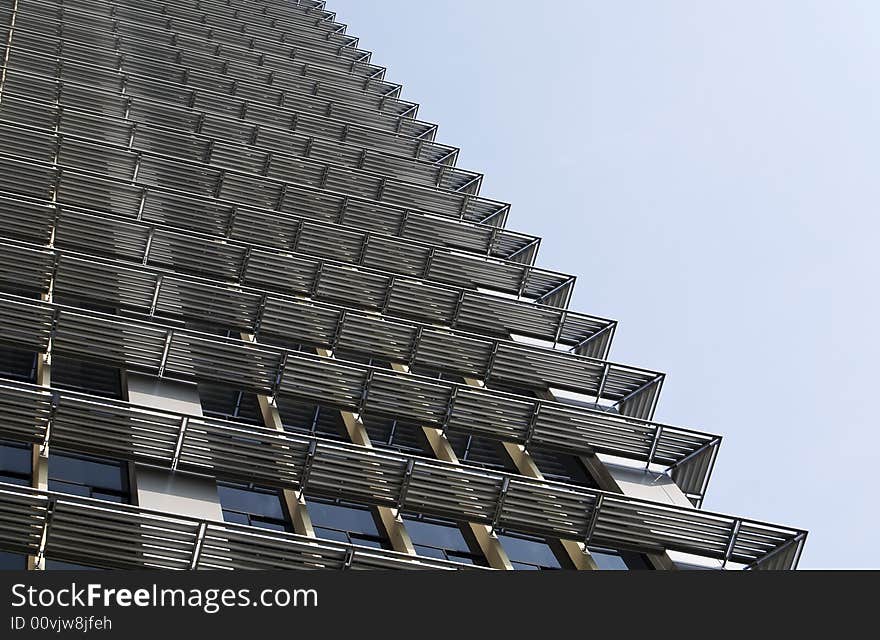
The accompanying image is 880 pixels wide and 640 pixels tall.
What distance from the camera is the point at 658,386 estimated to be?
2252 centimetres

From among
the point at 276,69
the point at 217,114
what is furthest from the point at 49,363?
the point at 276,69

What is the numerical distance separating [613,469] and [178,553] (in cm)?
869

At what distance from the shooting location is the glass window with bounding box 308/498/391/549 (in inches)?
650

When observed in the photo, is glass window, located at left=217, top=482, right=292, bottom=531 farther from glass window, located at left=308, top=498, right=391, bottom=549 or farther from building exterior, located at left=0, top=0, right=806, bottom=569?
glass window, located at left=308, top=498, right=391, bottom=549

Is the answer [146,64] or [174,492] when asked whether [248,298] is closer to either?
[174,492]

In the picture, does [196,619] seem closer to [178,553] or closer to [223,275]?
[178,553]

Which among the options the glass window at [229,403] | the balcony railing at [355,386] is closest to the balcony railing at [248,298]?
the balcony railing at [355,386]

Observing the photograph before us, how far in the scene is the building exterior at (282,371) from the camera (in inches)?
607

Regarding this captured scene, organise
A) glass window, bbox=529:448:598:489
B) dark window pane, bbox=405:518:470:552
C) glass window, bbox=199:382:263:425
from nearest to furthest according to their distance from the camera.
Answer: dark window pane, bbox=405:518:470:552 → glass window, bbox=199:382:263:425 → glass window, bbox=529:448:598:489

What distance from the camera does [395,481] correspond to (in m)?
16.9

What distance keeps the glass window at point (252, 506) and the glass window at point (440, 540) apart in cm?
193

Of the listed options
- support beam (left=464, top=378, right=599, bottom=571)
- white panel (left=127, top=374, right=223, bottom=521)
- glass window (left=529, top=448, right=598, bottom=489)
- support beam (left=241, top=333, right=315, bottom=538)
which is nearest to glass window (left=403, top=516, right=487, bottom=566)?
support beam (left=464, top=378, right=599, bottom=571)

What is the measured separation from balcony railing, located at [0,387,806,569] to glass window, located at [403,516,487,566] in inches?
18.3

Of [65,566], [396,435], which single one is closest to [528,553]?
[396,435]
